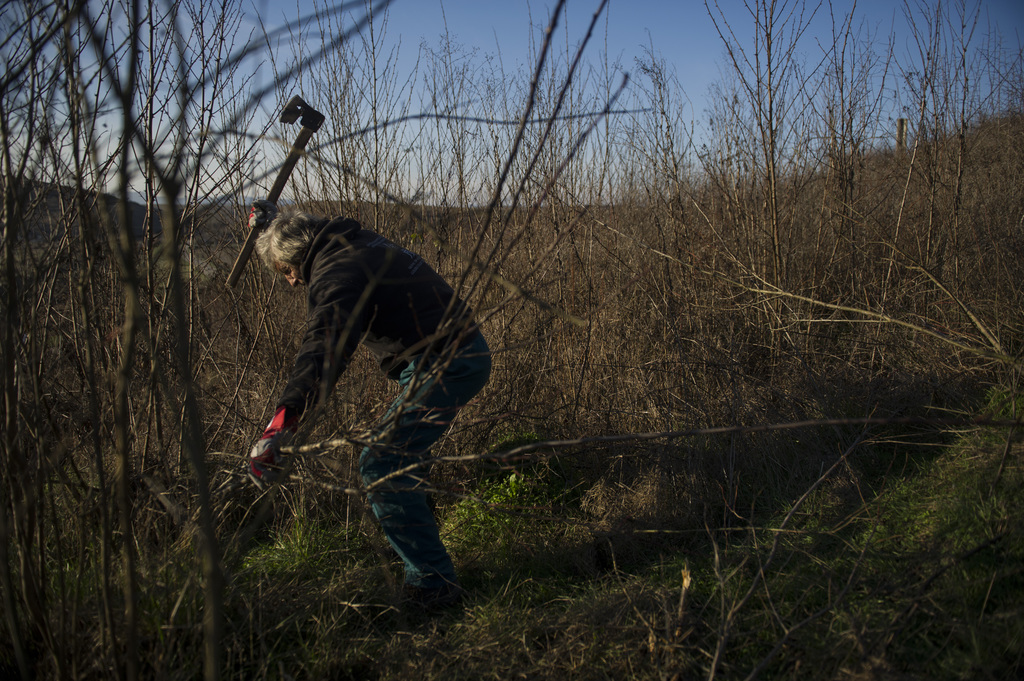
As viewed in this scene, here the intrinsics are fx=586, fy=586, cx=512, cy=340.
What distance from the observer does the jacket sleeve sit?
6.41 feet

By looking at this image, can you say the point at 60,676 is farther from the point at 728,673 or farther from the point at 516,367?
the point at 516,367

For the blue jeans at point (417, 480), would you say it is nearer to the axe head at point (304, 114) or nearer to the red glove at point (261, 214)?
the red glove at point (261, 214)

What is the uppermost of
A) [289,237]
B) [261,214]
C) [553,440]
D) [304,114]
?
[304,114]

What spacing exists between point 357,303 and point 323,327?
19 centimetres

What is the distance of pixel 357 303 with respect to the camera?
76.0 inches

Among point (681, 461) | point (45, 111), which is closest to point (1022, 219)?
point (681, 461)

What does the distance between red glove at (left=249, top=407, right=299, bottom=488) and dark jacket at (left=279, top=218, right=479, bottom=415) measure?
4 centimetres

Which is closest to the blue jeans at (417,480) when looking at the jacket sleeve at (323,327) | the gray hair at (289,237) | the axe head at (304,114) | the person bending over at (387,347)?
the person bending over at (387,347)

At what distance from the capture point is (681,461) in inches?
119

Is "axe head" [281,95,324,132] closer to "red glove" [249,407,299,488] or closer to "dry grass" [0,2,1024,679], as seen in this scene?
"dry grass" [0,2,1024,679]

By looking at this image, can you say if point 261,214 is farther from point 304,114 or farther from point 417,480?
point 417,480

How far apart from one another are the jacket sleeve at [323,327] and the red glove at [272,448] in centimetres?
4

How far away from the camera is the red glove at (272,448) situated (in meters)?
1.88

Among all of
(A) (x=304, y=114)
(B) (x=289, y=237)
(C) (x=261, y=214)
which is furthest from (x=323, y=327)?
(A) (x=304, y=114)
